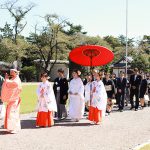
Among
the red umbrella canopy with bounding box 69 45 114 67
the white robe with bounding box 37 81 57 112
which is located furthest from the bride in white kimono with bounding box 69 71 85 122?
the white robe with bounding box 37 81 57 112

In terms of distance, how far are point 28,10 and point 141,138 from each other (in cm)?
6246

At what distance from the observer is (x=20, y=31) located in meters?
72.1

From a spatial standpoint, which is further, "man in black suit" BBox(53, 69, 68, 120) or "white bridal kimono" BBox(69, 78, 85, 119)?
"man in black suit" BBox(53, 69, 68, 120)

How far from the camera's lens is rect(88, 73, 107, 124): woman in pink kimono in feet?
47.8

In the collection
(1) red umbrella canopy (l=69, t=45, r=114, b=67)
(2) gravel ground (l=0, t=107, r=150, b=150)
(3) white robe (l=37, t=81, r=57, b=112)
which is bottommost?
(2) gravel ground (l=0, t=107, r=150, b=150)

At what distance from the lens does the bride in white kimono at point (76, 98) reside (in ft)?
50.0

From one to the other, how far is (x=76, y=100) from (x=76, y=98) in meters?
0.07

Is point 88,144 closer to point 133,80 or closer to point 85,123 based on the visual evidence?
point 85,123

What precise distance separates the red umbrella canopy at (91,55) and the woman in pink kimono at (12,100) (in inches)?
171

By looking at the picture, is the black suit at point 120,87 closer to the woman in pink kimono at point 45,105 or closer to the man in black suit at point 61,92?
the man in black suit at point 61,92

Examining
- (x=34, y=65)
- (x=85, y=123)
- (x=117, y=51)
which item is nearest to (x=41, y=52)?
(x=34, y=65)

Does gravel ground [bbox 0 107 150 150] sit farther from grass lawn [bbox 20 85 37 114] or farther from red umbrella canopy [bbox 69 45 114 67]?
grass lawn [bbox 20 85 37 114]

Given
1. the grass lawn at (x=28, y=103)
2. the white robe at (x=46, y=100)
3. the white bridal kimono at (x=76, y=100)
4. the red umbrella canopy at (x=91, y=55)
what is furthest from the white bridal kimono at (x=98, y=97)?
the grass lawn at (x=28, y=103)

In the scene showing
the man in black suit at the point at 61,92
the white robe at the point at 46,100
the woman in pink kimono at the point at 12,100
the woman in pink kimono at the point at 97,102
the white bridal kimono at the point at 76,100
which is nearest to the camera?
the woman in pink kimono at the point at 12,100
